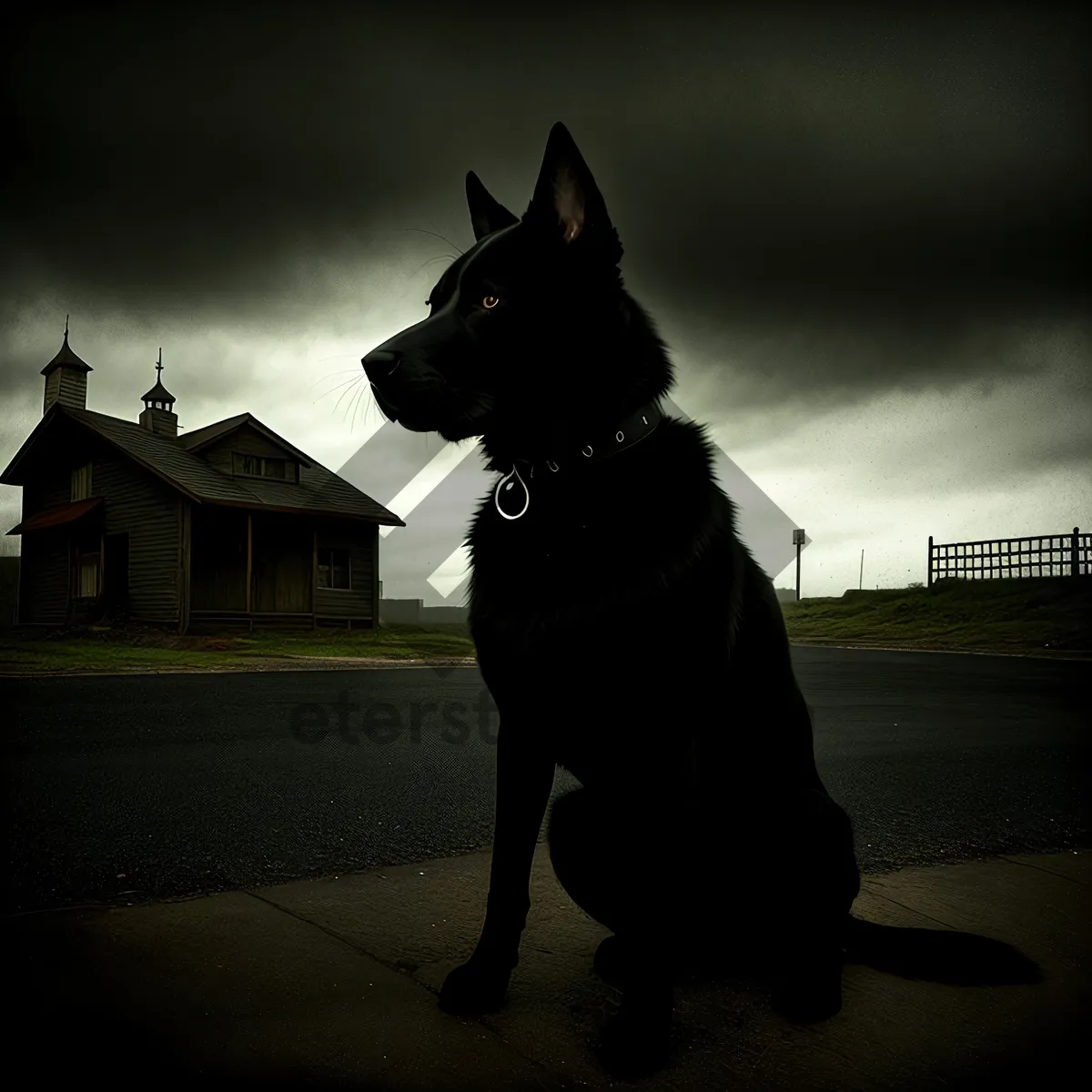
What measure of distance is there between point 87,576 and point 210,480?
196 inches

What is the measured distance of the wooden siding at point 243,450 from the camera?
22141 mm

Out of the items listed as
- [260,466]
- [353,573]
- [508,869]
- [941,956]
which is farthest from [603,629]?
[260,466]

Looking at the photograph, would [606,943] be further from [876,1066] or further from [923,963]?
[923,963]

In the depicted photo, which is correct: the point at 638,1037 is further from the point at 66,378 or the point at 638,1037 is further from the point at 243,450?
the point at 66,378

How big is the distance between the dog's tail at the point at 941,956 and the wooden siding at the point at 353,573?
71.6 feet

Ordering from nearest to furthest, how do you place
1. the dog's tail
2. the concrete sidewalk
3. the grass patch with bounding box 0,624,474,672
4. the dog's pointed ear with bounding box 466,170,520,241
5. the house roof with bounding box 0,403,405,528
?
the concrete sidewalk < the dog's tail < the dog's pointed ear with bounding box 466,170,520,241 < the grass patch with bounding box 0,624,474,672 < the house roof with bounding box 0,403,405,528

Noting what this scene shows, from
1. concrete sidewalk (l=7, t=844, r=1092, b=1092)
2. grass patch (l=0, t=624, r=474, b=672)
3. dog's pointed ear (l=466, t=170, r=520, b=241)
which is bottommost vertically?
grass patch (l=0, t=624, r=474, b=672)

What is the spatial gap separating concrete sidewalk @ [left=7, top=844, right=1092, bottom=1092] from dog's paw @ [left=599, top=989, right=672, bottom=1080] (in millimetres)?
24

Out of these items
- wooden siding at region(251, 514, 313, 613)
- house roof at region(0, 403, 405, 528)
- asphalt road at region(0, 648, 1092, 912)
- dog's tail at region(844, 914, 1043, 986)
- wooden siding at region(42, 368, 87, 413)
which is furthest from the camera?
wooden siding at region(42, 368, 87, 413)

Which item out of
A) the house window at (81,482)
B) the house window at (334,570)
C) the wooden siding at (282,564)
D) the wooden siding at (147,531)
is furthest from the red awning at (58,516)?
the house window at (334,570)

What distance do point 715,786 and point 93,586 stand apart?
23.5 meters

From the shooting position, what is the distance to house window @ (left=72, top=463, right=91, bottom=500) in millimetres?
22655

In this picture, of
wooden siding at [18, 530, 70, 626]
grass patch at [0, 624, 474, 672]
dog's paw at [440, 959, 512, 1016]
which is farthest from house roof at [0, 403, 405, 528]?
dog's paw at [440, 959, 512, 1016]

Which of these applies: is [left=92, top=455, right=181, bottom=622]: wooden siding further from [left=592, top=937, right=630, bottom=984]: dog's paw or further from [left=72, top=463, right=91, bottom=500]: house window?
[left=592, top=937, right=630, bottom=984]: dog's paw
